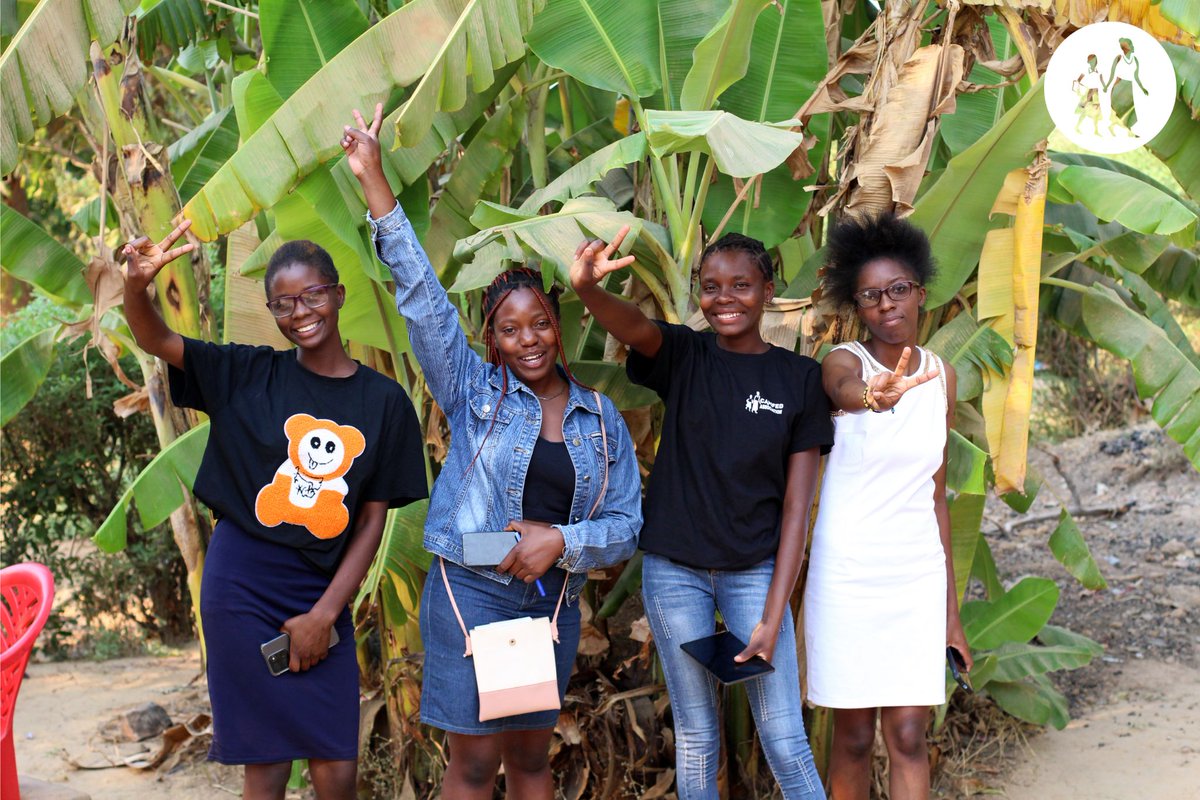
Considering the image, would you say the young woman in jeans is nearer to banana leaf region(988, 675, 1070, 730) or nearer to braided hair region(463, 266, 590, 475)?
braided hair region(463, 266, 590, 475)

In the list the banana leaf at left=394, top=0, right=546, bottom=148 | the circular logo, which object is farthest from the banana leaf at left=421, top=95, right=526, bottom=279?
the circular logo

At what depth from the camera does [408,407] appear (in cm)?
289

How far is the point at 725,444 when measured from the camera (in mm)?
2879

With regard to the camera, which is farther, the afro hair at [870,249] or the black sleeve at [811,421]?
the afro hair at [870,249]

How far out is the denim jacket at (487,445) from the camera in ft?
9.18

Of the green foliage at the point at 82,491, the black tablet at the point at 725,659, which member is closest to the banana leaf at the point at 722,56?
the black tablet at the point at 725,659

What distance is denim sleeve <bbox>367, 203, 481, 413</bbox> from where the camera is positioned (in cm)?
279

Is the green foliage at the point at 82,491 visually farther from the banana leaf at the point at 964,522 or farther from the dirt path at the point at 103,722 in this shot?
the banana leaf at the point at 964,522

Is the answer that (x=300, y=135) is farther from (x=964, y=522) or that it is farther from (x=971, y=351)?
(x=964, y=522)

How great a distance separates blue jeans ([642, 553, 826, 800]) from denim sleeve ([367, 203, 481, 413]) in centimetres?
72

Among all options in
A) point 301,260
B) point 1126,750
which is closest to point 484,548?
point 301,260

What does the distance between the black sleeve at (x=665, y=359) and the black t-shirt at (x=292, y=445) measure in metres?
0.64

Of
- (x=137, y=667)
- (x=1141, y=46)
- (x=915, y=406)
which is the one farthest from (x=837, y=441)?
(x=137, y=667)

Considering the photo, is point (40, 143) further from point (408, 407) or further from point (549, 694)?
point (549, 694)
